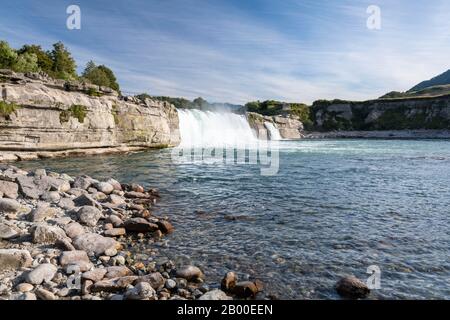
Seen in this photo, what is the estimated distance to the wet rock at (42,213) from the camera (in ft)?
35.3

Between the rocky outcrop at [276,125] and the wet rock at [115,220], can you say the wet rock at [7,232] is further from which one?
the rocky outcrop at [276,125]

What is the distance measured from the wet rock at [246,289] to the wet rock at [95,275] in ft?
10.4

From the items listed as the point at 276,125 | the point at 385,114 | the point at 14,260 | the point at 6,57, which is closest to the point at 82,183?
the point at 14,260

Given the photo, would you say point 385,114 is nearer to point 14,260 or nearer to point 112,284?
point 112,284

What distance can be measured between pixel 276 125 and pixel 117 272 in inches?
4212

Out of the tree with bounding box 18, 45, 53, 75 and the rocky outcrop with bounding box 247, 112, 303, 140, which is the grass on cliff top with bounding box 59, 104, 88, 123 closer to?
the tree with bounding box 18, 45, 53, 75

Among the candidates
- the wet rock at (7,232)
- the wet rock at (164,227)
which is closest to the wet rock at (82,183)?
the wet rock at (7,232)

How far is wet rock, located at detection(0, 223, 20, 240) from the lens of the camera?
910cm

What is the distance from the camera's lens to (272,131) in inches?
4090

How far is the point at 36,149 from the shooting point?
31.9m

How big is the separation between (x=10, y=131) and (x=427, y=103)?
152 metres

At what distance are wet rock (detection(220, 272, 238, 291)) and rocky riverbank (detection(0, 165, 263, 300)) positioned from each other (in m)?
0.02
